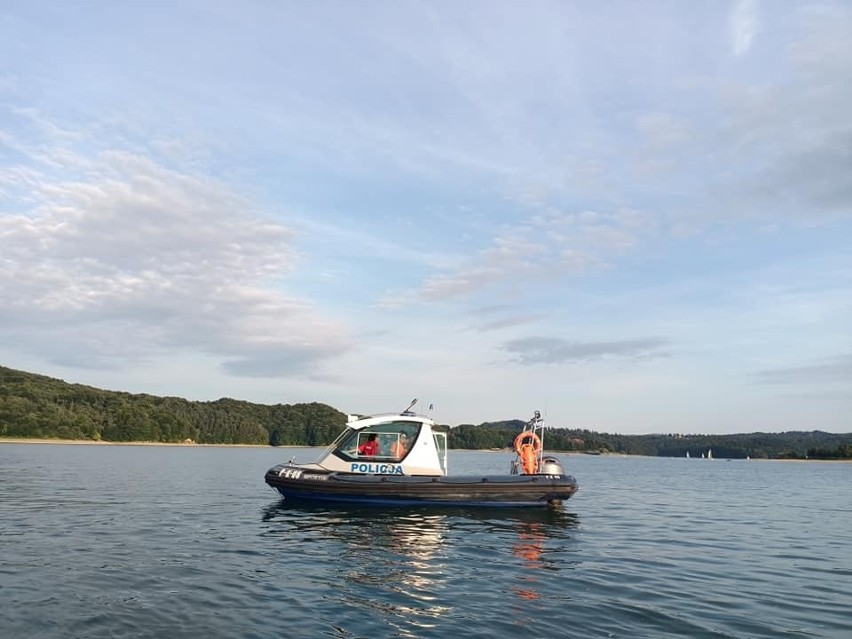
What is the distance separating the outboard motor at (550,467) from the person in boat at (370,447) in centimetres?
635

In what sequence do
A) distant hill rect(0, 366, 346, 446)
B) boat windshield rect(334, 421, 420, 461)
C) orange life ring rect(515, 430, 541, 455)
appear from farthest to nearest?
distant hill rect(0, 366, 346, 446), orange life ring rect(515, 430, 541, 455), boat windshield rect(334, 421, 420, 461)

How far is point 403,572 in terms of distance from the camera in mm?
13875

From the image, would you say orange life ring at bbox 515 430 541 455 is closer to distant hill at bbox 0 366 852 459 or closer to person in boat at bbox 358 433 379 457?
person in boat at bbox 358 433 379 457

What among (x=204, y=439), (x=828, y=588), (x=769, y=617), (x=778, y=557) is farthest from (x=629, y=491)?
(x=204, y=439)

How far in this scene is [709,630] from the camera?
1030 centimetres

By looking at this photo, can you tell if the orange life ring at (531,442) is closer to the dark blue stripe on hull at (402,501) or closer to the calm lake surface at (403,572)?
the dark blue stripe on hull at (402,501)

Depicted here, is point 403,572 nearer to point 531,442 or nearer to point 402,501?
point 402,501

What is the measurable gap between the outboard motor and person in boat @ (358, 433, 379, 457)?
6.35 meters

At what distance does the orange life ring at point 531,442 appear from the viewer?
83.2 feet

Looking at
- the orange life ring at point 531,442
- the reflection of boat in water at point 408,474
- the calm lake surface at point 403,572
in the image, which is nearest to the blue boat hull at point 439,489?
the reflection of boat in water at point 408,474

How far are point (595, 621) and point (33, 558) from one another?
11.5 m

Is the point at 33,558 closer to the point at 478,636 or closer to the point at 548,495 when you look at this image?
the point at 478,636

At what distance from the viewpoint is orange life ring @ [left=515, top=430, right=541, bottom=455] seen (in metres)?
25.4

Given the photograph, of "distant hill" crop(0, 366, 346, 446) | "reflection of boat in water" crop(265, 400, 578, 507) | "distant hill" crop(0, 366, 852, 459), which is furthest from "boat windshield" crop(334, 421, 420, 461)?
"distant hill" crop(0, 366, 346, 446)
